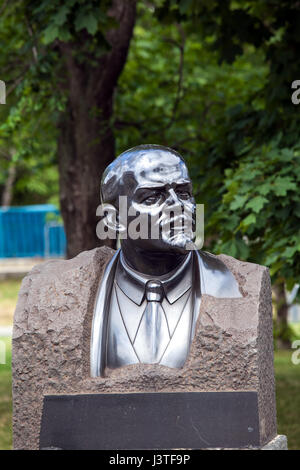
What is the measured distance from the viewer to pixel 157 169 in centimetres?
354

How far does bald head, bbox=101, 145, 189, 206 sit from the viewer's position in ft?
11.6

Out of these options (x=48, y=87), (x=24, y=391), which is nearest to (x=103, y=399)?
(x=24, y=391)

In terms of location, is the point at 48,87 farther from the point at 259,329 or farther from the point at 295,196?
the point at 259,329

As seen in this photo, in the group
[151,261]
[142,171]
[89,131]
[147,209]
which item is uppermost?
[89,131]

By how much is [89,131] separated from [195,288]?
4204 mm

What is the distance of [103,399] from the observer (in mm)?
3355

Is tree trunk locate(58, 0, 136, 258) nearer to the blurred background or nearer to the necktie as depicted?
the blurred background

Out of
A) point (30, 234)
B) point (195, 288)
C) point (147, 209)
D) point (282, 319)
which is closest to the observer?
point (147, 209)

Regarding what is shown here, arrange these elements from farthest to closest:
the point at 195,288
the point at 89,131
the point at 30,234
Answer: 1. the point at 30,234
2. the point at 89,131
3. the point at 195,288

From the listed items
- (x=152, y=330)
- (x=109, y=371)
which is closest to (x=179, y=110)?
(x=152, y=330)

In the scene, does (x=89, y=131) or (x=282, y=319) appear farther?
(x=282, y=319)

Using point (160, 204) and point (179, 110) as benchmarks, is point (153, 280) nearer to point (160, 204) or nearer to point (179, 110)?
point (160, 204)

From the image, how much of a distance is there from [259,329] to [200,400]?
15.8 inches

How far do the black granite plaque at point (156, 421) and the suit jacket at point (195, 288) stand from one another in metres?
0.20
